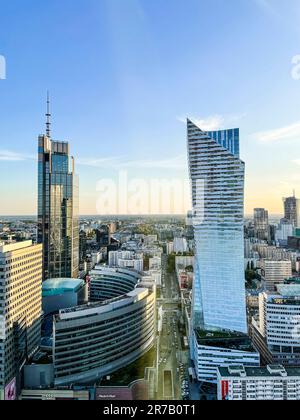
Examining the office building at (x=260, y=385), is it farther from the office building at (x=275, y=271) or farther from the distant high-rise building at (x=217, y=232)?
the office building at (x=275, y=271)

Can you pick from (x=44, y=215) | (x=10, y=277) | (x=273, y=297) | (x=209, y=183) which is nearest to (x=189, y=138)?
(x=209, y=183)

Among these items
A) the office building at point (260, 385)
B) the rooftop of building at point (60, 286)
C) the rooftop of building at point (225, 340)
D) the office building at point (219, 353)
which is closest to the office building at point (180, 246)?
the rooftop of building at point (225, 340)

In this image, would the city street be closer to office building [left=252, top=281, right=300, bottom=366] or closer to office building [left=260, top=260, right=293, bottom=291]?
office building [left=252, top=281, right=300, bottom=366]

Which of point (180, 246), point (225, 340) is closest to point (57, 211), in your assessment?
point (180, 246)

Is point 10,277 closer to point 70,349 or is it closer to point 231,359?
point 70,349

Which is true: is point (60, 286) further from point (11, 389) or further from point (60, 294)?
point (11, 389)

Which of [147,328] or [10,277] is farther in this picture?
[147,328]
